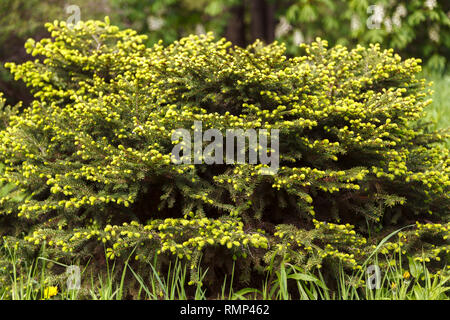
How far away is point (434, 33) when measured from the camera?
7.62 meters

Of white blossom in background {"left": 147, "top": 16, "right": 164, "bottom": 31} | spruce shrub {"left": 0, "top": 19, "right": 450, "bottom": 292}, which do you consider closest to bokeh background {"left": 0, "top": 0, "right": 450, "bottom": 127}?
white blossom in background {"left": 147, "top": 16, "right": 164, "bottom": 31}

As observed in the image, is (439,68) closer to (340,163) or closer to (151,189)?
(340,163)

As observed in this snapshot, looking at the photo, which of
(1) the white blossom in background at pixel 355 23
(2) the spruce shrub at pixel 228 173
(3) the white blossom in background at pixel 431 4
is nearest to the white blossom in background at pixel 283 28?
(1) the white blossom in background at pixel 355 23

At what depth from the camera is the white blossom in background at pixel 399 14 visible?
726 centimetres

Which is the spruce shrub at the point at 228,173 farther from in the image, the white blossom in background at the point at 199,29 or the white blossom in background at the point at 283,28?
the white blossom in background at the point at 199,29

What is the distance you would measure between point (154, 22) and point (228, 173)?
6103 mm

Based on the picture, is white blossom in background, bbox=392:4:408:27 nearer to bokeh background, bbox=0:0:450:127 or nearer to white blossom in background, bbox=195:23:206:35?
bokeh background, bbox=0:0:450:127

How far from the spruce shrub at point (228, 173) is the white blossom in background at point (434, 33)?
5.01 m

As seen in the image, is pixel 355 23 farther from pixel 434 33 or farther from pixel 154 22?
pixel 154 22

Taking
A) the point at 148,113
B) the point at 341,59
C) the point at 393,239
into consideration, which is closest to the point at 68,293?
the point at 148,113

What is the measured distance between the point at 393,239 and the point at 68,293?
81.4 inches

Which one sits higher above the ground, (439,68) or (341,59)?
(439,68)

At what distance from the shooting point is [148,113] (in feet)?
9.79
